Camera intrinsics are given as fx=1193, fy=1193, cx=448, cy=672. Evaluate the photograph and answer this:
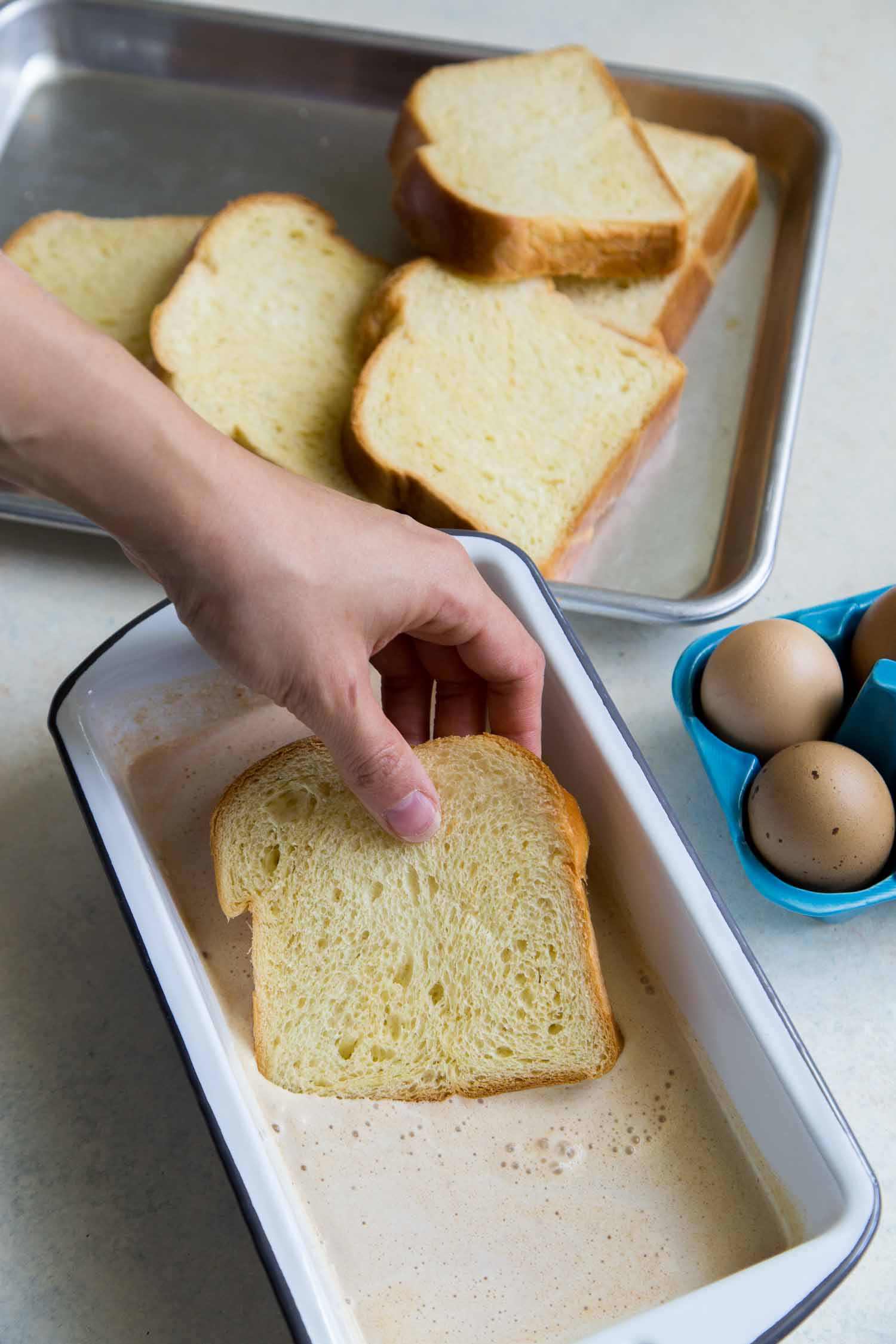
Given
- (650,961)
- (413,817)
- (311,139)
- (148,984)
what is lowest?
(148,984)

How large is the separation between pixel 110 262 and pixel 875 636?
3.14 ft

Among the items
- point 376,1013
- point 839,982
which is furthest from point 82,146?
point 839,982

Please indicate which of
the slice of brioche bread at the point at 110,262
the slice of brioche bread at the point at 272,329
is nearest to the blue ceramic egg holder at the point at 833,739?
the slice of brioche bread at the point at 272,329

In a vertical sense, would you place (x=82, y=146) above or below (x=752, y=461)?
above

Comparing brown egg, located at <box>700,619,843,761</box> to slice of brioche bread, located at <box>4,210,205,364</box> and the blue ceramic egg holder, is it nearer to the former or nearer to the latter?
the blue ceramic egg holder

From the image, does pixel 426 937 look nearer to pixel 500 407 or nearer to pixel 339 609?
pixel 339 609

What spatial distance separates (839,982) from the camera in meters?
1.02

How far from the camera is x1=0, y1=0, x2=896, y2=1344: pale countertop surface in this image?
879mm

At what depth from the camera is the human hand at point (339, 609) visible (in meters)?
0.76

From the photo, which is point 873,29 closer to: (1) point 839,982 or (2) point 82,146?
(2) point 82,146

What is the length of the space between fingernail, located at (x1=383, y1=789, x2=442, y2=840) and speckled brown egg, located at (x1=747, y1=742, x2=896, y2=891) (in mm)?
272

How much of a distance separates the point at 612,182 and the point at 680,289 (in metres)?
0.14

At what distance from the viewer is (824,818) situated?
91 cm

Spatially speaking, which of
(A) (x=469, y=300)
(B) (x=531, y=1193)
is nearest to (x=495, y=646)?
(B) (x=531, y=1193)
